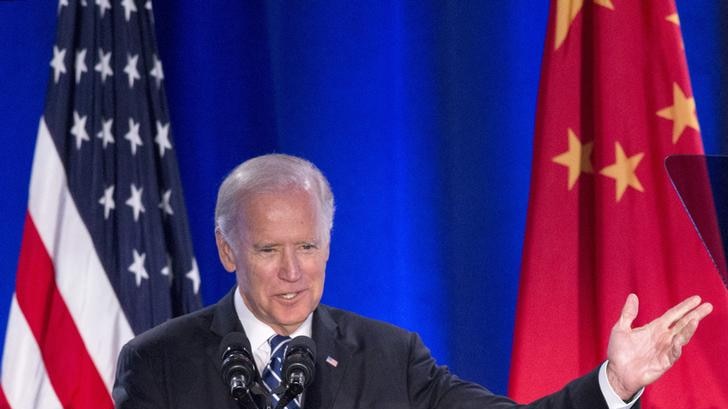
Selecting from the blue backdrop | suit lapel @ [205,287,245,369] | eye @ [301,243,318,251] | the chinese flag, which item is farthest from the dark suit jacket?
the blue backdrop

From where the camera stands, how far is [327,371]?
2762mm

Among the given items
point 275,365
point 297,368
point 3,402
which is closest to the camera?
point 297,368

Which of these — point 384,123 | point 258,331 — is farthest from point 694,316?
point 384,123

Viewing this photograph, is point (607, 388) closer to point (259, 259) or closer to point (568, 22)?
point (259, 259)

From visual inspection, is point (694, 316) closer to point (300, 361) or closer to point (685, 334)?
point (685, 334)

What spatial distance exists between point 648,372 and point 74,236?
2579mm

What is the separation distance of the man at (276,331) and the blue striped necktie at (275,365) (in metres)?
0.02

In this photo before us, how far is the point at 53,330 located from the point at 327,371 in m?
1.88

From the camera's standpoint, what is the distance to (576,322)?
3.92 metres

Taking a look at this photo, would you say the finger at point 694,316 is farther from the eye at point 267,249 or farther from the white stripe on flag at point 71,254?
the white stripe on flag at point 71,254

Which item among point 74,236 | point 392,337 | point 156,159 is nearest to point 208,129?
point 156,159

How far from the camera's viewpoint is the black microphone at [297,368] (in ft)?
6.98

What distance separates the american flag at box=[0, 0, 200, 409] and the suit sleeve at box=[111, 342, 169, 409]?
5.16 ft

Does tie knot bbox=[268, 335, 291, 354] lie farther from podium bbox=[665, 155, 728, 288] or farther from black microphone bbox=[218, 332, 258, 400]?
podium bbox=[665, 155, 728, 288]
